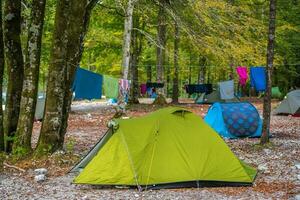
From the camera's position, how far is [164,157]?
7258 mm

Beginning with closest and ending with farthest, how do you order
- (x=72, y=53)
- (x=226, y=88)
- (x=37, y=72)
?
1. (x=72, y=53)
2. (x=37, y=72)
3. (x=226, y=88)

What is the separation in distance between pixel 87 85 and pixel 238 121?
26.6 ft

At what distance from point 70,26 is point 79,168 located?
2712 mm

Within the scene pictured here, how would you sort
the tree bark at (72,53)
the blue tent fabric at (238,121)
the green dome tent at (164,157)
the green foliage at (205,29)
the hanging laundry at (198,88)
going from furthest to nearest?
the hanging laundry at (198,88) < the green foliage at (205,29) < the blue tent fabric at (238,121) < the tree bark at (72,53) < the green dome tent at (164,157)

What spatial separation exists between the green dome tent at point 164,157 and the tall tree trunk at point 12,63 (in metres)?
2.71

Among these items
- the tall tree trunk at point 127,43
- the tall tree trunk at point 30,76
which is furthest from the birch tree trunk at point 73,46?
the tall tree trunk at point 127,43

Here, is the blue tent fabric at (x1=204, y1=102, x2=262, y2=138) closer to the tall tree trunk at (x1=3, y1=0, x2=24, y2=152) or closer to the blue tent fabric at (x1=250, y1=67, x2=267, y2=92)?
the blue tent fabric at (x1=250, y1=67, x2=267, y2=92)

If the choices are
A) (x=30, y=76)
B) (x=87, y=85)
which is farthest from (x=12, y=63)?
(x=87, y=85)

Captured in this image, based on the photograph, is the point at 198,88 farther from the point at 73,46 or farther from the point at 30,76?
the point at 30,76

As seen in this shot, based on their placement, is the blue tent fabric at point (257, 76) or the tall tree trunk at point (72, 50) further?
the blue tent fabric at point (257, 76)

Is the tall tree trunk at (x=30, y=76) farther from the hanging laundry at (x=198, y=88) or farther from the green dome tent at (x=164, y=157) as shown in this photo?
the hanging laundry at (x=198, y=88)

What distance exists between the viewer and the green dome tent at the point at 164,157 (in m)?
7.05

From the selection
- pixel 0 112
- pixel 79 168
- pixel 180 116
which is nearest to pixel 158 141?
pixel 180 116

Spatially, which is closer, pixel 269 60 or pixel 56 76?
pixel 56 76
